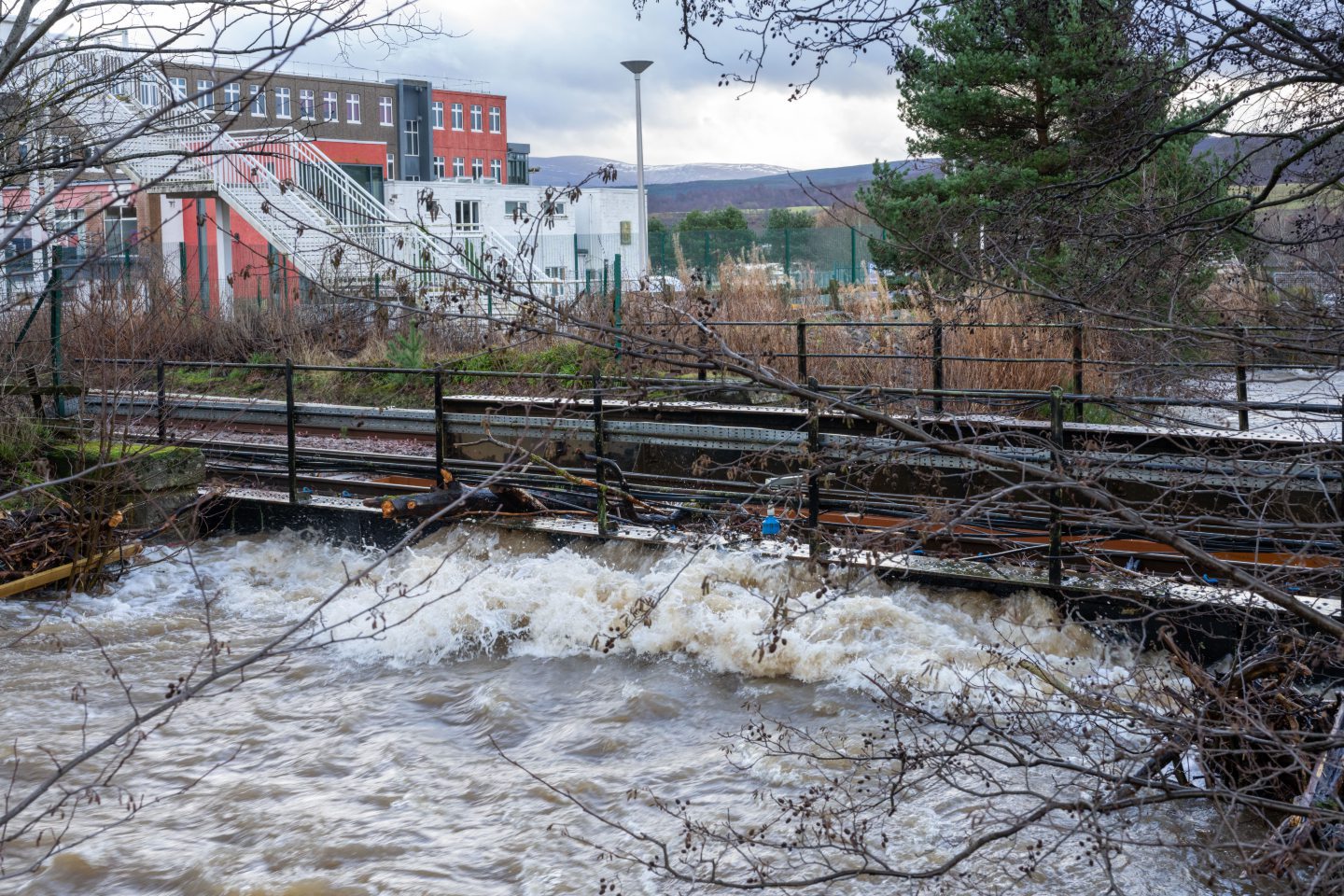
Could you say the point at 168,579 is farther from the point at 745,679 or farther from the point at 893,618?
the point at 893,618

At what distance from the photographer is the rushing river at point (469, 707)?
5680mm

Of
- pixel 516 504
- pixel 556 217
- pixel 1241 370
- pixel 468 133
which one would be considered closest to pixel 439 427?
pixel 516 504

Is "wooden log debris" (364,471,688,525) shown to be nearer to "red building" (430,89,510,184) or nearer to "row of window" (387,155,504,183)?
"row of window" (387,155,504,183)

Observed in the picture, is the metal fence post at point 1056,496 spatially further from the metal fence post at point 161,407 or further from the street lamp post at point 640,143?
the street lamp post at point 640,143

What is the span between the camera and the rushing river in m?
5.68

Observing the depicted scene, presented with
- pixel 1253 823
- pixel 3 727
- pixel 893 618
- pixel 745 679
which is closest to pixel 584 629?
pixel 745 679

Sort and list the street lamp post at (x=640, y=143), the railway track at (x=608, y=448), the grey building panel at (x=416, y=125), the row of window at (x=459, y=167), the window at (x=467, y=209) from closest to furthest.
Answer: the railway track at (x=608, y=448)
the street lamp post at (x=640, y=143)
the window at (x=467, y=209)
the grey building panel at (x=416, y=125)
the row of window at (x=459, y=167)

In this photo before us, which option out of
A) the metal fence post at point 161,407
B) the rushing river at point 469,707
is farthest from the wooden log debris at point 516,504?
the metal fence post at point 161,407

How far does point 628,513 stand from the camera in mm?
10320

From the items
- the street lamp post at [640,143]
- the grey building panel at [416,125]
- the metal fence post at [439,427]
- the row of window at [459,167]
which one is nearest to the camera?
the metal fence post at [439,427]

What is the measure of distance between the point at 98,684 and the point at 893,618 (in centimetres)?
528

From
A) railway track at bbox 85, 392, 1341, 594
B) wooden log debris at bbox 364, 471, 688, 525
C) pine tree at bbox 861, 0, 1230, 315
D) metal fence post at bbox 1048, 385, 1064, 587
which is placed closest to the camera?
pine tree at bbox 861, 0, 1230, 315

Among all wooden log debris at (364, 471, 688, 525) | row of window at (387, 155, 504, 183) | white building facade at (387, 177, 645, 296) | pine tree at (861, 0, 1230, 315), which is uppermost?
row of window at (387, 155, 504, 183)

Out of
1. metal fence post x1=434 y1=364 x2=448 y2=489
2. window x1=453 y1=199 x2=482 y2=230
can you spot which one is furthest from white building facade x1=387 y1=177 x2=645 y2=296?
metal fence post x1=434 y1=364 x2=448 y2=489
